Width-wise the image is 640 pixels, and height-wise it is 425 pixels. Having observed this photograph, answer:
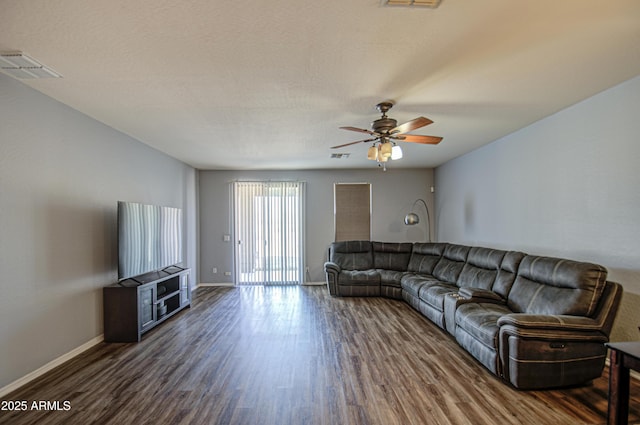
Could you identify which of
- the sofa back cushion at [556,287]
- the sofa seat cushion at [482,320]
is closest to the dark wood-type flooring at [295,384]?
the sofa seat cushion at [482,320]

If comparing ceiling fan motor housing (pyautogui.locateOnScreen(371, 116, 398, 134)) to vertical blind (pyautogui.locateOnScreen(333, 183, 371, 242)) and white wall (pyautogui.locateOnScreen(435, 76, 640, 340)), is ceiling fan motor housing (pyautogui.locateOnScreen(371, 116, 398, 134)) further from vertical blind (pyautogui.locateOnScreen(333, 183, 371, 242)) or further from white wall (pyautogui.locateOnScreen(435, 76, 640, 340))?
vertical blind (pyautogui.locateOnScreen(333, 183, 371, 242))

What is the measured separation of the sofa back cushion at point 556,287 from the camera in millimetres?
2773

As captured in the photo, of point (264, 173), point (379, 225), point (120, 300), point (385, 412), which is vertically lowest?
point (385, 412)

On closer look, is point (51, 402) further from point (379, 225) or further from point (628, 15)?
point (379, 225)

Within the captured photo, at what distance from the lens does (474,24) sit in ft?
6.28

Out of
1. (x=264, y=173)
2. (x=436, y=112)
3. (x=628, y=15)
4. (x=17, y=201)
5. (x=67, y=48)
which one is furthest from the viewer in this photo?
(x=264, y=173)

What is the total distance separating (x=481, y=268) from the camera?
445 centimetres

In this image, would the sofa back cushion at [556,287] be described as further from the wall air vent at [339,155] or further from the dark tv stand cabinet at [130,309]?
the dark tv stand cabinet at [130,309]

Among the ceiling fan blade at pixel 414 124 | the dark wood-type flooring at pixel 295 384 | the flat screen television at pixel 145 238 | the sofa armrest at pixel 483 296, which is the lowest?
the dark wood-type flooring at pixel 295 384

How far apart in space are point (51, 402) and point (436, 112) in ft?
15.0

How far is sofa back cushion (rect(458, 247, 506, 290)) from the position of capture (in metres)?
4.12

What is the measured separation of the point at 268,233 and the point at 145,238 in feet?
10.3

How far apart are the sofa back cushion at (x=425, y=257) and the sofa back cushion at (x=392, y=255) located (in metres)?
0.13

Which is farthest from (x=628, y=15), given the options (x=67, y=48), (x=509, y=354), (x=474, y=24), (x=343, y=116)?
(x=67, y=48)
